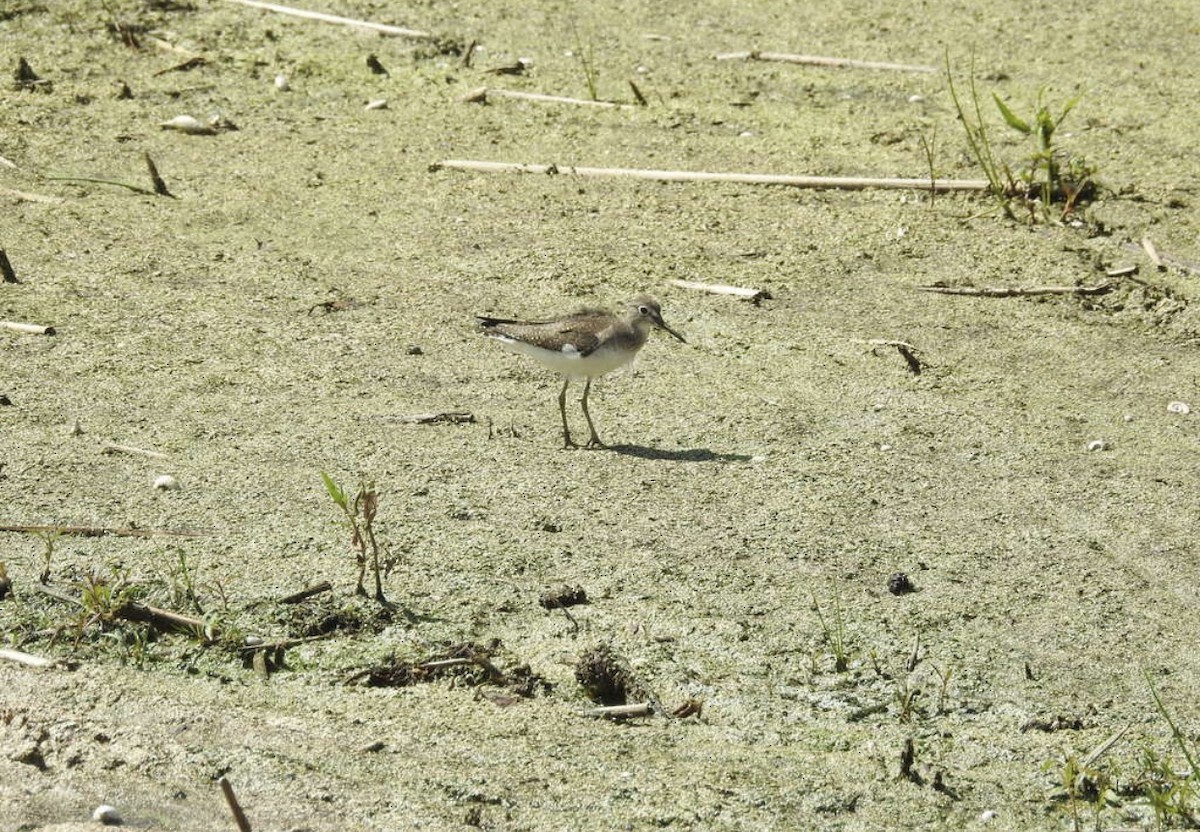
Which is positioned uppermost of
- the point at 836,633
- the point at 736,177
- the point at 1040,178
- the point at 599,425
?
the point at 1040,178

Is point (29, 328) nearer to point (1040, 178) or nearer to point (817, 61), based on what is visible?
point (1040, 178)

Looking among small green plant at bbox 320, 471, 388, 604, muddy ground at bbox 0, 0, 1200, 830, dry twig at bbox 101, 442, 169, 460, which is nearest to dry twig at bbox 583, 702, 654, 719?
muddy ground at bbox 0, 0, 1200, 830

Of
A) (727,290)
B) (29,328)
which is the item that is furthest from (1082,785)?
(29,328)

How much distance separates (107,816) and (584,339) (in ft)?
8.60

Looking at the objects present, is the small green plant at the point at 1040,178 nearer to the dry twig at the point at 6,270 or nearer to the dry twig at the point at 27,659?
the dry twig at the point at 6,270

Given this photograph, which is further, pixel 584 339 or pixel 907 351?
pixel 907 351

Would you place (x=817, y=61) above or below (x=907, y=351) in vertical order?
above

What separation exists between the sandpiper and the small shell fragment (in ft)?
9.11

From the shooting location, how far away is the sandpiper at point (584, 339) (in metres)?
5.48

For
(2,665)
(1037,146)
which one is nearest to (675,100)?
(1037,146)

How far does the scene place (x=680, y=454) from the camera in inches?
211

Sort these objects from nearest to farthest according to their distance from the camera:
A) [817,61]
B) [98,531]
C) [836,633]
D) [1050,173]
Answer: [836,633] → [98,531] → [1050,173] → [817,61]

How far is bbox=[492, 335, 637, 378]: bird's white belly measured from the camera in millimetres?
5480

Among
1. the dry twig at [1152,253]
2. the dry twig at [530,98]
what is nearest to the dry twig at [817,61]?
the dry twig at [530,98]
